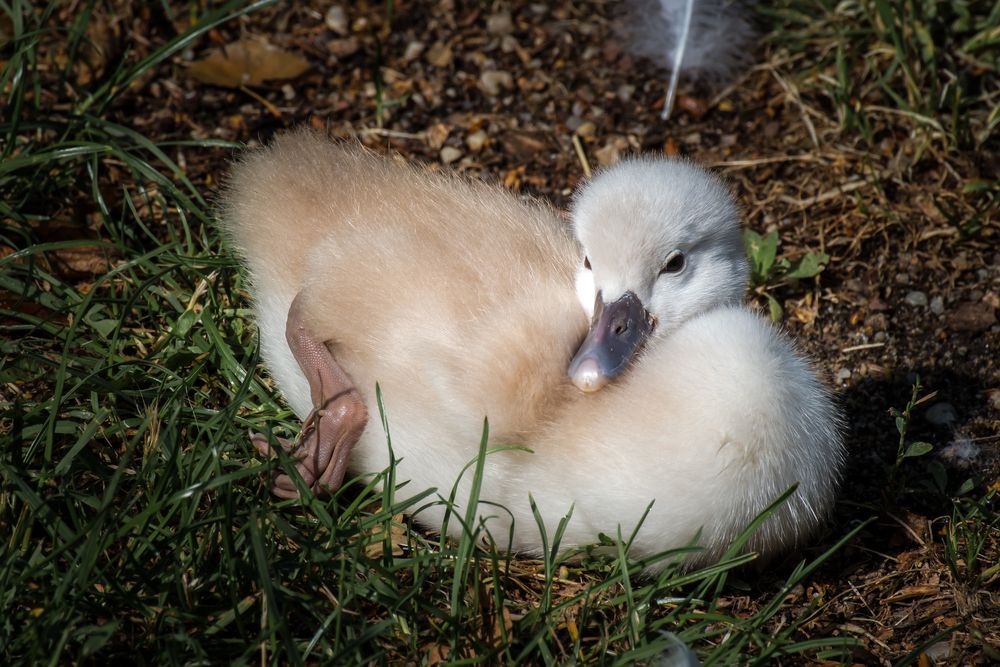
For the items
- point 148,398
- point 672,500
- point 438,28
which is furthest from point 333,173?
point 438,28

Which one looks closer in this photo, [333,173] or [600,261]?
[600,261]

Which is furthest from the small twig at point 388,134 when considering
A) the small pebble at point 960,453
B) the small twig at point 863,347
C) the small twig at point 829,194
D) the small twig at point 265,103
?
the small pebble at point 960,453

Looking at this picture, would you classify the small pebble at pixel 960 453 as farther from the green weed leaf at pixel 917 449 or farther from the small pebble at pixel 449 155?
the small pebble at pixel 449 155

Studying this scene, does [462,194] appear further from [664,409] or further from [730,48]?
[730,48]

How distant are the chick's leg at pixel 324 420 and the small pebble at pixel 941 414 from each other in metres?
1.94

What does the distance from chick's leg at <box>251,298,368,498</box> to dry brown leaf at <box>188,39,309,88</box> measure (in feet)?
6.69

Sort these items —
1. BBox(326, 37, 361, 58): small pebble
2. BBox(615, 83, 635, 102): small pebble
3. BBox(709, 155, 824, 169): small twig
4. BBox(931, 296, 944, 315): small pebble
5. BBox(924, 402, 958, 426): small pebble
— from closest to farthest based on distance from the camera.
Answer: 1. BBox(924, 402, 958, 426): small pebble
2. BBox(931, 296, 944, 315): small pebble
3. BBox(709, 155, 824, 169): small twig
4. BBox(615, 83, 635, 102): small pebble
5. BBox(326, 37, 361, 58): small pebble

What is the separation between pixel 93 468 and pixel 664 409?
153 centimetres

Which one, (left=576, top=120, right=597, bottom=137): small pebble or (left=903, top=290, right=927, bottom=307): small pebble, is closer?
(left=903, top=290, right=927, bottom=307): small pebble

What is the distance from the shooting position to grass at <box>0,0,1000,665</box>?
237 centimetres

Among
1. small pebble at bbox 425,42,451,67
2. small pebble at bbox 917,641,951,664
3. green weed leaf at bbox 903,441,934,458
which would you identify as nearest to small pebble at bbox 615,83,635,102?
small pebble at bbox 425,42,451,67

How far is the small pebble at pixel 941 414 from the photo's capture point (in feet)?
11.0

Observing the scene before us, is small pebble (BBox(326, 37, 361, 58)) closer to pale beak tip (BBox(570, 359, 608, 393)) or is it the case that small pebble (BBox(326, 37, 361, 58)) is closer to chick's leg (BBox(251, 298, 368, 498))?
chick's leg (BBox(251, 298, 368, 498))

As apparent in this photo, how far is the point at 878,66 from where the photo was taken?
14.5ft
